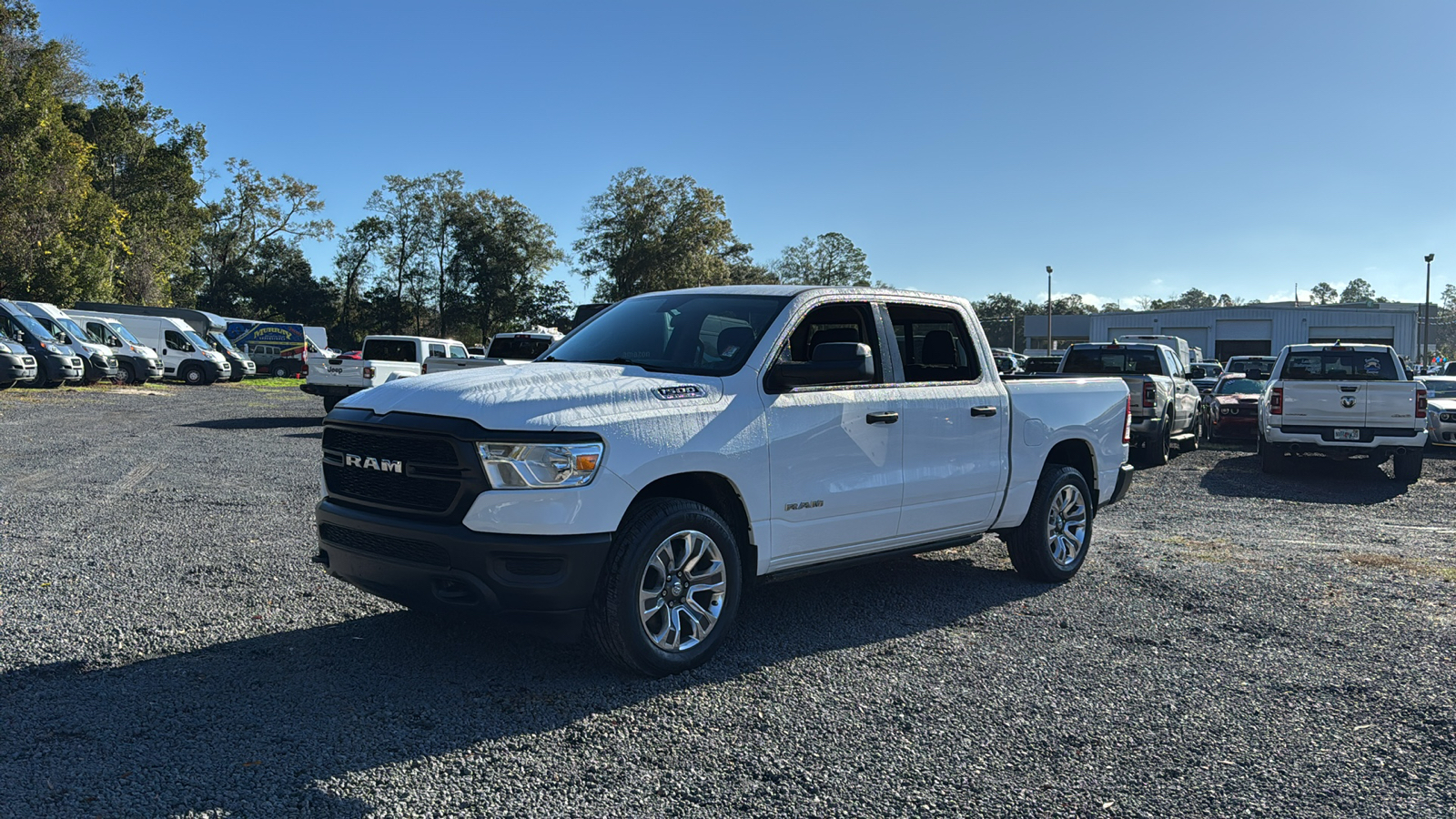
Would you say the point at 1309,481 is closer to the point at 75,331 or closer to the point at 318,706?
the point at 318,706

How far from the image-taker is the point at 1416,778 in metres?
3.68

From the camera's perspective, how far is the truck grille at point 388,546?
14.0ft

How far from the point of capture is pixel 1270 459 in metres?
14.4

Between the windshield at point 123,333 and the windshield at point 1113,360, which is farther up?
the windshield at point 123,333

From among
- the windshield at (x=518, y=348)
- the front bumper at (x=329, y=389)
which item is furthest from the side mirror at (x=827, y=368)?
the front bumper at (x=329, y=389)

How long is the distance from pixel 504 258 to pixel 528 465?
69639 millimetres

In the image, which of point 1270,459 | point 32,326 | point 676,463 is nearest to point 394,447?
point 676,463

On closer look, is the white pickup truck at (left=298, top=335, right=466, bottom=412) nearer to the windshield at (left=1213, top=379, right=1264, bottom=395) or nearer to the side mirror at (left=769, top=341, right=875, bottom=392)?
the side mirror at (left=769, top=341, right=875, bottom=392)

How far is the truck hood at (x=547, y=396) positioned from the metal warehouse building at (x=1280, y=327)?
234ft

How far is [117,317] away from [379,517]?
36376mm

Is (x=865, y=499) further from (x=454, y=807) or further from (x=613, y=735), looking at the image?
(x=454, y=807)

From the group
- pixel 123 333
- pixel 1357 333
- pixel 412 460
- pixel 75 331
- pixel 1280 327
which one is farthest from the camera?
pixel 1357 333

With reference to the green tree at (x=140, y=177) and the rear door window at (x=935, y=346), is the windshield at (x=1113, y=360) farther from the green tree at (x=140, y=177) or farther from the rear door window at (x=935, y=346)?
the green tree at (x=140, y=177)

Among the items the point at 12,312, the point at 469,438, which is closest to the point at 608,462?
the point at 469,438
